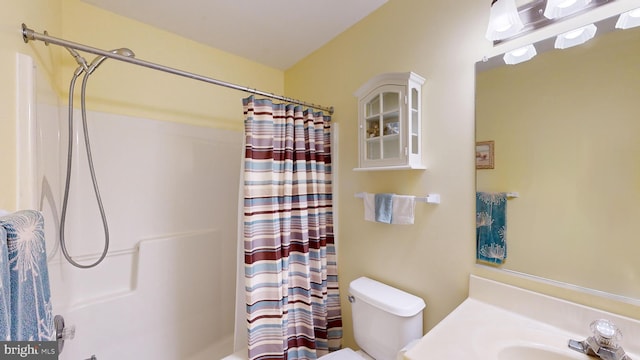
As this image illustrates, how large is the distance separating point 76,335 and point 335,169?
184 cm

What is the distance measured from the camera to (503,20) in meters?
0.91

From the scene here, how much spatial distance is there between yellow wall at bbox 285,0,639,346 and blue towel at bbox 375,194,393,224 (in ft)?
0.30

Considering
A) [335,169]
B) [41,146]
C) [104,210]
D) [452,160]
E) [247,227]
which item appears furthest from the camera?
[335,169]

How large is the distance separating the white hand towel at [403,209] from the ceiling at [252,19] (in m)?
1.18

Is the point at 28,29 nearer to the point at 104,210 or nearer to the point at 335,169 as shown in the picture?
the point at 104,210

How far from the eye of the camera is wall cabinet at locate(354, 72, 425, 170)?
1.20m

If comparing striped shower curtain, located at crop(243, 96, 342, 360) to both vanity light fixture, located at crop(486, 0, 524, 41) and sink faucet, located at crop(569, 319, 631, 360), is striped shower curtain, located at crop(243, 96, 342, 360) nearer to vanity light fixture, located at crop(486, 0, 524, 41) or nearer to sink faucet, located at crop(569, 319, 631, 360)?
vanity light fixture, located at crop(486, 0, 524, 41)

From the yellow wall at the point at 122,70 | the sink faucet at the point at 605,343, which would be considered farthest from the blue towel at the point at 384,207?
the yellow wall at the point at 122,70

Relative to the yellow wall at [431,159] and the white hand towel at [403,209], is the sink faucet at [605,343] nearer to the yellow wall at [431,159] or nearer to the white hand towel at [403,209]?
the yellow wall at [431,159]

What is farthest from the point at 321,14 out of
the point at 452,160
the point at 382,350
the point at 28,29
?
the point at 382,350

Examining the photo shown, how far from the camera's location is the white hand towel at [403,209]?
1264mm

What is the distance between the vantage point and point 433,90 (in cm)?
123

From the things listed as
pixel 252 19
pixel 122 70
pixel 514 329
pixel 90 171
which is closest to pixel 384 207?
pixel 514 329

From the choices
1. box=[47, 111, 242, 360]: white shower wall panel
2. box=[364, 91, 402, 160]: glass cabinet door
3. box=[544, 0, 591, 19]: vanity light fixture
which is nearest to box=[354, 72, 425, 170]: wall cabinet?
box=[364, 91, 402, 160]: glass cabinet door
